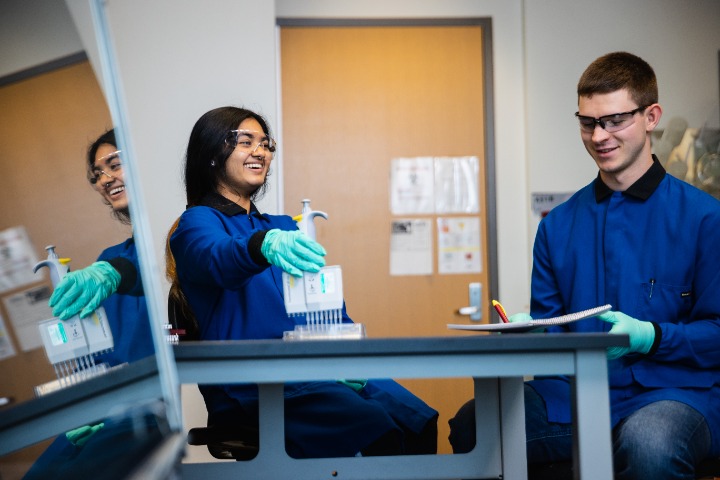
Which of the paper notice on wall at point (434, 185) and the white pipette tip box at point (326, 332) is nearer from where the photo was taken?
the white pipette tip box at point (326, 332)

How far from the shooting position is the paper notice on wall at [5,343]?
65 cm

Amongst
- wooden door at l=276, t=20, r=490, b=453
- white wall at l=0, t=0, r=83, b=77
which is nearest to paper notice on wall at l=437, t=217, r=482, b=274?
wooden door at l=276, t=20, r=490, b=453

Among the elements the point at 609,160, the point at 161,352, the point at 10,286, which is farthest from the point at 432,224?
the point at 10,286

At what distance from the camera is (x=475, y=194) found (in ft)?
11.6

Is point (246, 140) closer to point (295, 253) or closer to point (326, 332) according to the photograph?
point (295, 253)

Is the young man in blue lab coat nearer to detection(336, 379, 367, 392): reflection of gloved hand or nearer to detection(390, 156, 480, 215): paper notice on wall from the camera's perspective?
detection(336, 379, 367, 392): reflection of gloved hand

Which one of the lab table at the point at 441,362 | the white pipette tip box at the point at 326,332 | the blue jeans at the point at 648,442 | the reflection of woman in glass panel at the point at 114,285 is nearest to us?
the reflection of woman in glass panel at the point at 114,285

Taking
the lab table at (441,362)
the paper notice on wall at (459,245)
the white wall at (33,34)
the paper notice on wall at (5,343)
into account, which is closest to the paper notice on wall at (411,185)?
the paper notice on wall at (459,245)

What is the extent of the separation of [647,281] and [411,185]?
1.75m

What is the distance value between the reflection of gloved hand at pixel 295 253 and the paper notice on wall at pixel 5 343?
778 millimetres

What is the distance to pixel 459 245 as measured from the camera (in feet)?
11.5

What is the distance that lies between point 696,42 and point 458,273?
150 centimetres

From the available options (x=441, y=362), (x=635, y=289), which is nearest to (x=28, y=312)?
(x=441, y=362)

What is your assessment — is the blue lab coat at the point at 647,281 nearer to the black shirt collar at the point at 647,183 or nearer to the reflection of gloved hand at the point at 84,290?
the black shirt collar at the point at 647,183
